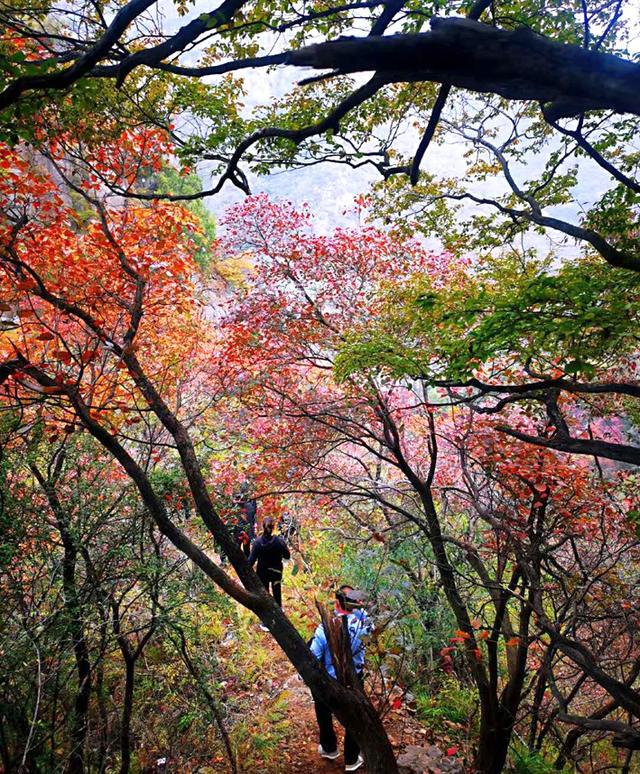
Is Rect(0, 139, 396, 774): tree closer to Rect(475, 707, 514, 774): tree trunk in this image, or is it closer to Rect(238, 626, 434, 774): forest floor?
Rect(475, 707, 514, 774): tree trunk

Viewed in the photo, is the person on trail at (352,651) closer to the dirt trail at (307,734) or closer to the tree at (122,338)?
the dirt trail at (307,734)

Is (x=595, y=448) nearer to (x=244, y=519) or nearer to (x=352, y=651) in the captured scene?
(x=352, y=651)

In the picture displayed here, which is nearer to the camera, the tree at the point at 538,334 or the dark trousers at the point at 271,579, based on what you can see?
the tree at the point at 538,334

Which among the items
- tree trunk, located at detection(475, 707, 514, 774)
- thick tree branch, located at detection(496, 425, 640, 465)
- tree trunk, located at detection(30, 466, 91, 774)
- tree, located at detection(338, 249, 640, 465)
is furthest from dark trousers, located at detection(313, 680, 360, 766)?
tree, located at detection(338, 249, 640, 465)

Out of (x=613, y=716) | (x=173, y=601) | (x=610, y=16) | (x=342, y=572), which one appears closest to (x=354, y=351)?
(x=173, y=601)

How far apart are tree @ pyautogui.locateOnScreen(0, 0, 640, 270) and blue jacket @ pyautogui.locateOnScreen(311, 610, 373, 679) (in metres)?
4.13

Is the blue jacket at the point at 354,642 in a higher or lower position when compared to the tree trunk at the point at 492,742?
higher

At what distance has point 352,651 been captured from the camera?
15.6 ft

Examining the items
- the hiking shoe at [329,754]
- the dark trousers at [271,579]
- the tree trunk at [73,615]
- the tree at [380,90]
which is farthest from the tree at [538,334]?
the dark trousers at [271,579]

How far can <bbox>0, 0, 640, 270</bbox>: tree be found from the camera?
1.50 metres

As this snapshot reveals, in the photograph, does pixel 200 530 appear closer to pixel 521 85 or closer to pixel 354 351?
pixel 354 351

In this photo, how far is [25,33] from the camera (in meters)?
3.51

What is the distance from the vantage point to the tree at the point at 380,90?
150 centimetres

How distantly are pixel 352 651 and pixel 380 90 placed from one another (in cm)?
650
